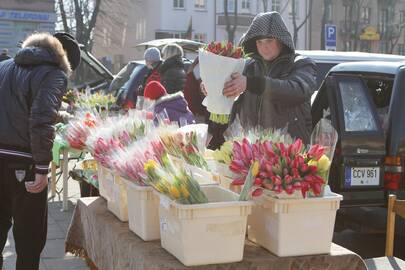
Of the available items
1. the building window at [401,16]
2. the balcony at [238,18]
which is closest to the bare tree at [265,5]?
the balcony at [238,18]

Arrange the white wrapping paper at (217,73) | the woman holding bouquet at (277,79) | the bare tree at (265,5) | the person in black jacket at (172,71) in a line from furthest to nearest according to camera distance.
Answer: the bare tree at (265,5)
the person in black jacket at (172,71)
the woman holding bouquet at (277,79)
the white wrapping paper at (217,73)

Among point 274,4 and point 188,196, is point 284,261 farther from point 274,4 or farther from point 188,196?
point 274,4

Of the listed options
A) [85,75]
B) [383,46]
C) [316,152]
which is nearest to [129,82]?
[85,75]

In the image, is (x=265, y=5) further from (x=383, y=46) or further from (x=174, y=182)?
(x=174, y=182)

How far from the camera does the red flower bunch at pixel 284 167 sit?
2.38m

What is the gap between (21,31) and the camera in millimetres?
28000

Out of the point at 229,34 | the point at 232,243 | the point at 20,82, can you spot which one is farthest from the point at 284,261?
the point at 229,34

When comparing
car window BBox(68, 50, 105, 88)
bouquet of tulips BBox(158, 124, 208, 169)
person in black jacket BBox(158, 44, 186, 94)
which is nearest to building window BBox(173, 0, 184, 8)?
car window BBox(68, 50, 105, 88)

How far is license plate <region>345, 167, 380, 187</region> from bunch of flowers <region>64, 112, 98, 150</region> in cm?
214

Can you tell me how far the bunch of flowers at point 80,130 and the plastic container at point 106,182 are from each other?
23 cm

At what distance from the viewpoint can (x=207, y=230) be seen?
2.36m

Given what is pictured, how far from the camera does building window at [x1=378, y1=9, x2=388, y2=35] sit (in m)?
55.0

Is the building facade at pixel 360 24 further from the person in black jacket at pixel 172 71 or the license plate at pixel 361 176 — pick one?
the license plate at pixel 361 176

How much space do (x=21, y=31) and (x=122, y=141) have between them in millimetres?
26364
